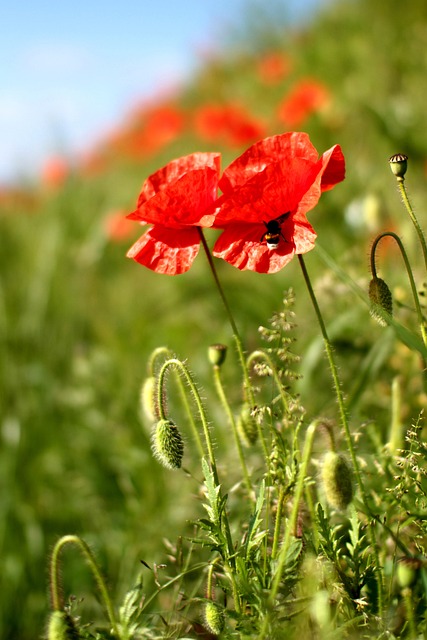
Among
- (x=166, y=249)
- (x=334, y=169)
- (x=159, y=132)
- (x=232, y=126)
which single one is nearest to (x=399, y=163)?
(x=334, y=169)

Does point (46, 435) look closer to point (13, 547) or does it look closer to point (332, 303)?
point (13, 547)

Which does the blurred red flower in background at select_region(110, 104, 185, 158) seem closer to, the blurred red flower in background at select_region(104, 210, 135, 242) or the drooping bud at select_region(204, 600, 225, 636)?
the blurred red flower in background at select_region(104, 210, 135, 242)

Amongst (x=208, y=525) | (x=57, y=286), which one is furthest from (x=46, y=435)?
(x=208, y=525)

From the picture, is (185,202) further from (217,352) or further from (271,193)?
(217,352)

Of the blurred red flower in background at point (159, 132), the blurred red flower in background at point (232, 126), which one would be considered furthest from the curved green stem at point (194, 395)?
the blurred red flower in background at point (159, 132)

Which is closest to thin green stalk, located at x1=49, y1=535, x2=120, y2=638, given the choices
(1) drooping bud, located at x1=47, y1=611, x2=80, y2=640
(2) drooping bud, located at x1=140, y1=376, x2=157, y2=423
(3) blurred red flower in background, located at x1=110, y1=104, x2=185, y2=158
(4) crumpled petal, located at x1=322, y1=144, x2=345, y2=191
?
→ (1) drooping bud, located at x1=47, y1=611, x2=80, y2=640

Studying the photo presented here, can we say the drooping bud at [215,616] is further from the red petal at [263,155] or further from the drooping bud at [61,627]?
the red petal at [263,155]
